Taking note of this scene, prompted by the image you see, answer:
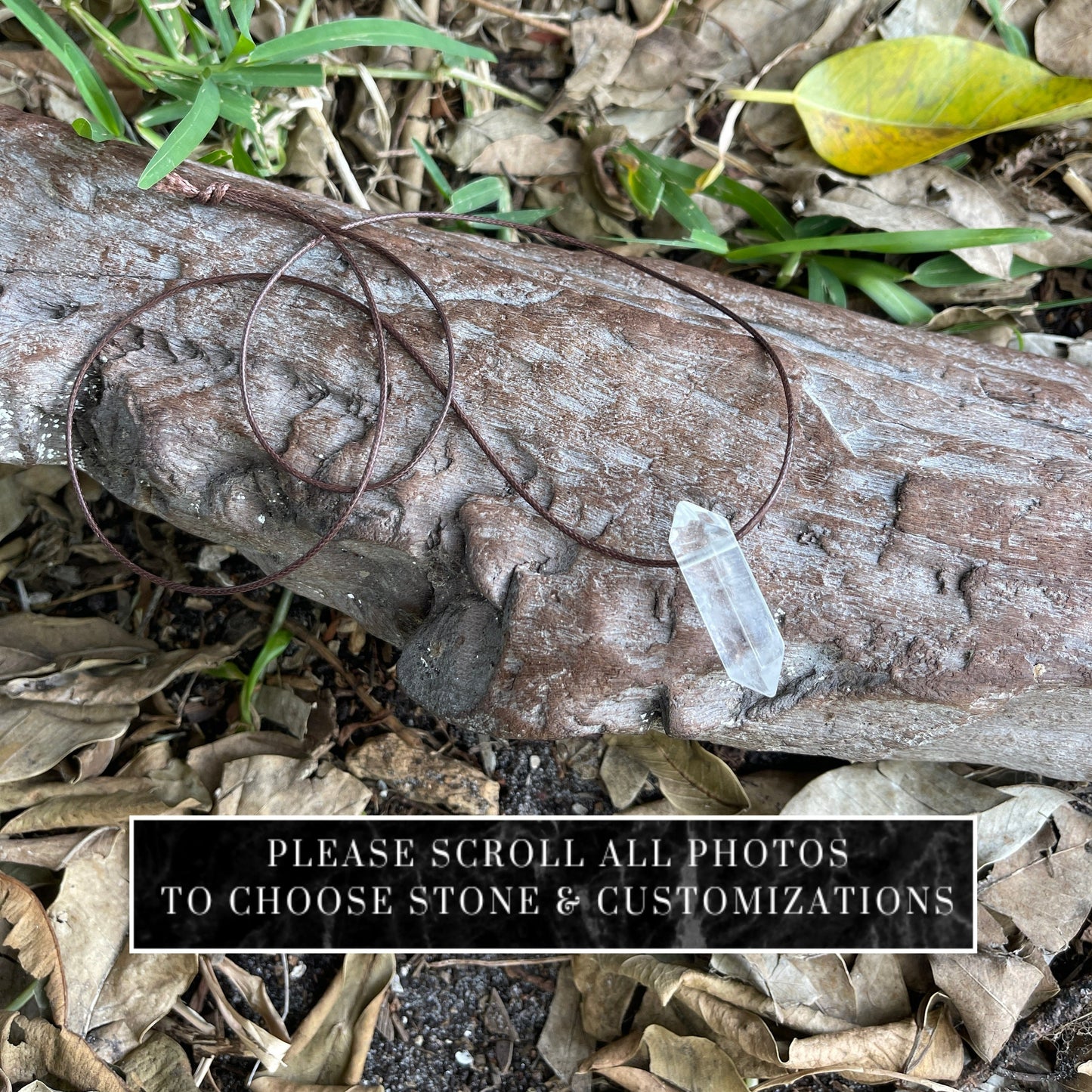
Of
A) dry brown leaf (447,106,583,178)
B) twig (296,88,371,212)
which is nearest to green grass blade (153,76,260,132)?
twig (296,88,371,212)

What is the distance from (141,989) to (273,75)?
174 centimetres

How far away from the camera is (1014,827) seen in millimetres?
1797

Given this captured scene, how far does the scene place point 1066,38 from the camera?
6.33 feet

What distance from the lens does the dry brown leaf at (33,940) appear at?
5.47ft

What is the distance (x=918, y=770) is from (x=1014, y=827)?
208 mm

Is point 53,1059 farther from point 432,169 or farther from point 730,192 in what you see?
point 730,192

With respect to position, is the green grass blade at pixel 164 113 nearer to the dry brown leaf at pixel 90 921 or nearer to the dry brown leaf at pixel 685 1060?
the dry brown leaf at pixel 90 921

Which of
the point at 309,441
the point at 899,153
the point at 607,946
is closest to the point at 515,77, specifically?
the point at 899,153

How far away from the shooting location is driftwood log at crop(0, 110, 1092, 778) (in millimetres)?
1346

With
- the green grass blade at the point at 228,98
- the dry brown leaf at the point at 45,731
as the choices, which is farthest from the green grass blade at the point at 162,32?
the dry brown leaf at the point at 45,731

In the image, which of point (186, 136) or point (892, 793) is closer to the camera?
point (186, 136)

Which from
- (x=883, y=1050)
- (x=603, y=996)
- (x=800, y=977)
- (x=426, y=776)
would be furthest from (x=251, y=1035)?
(x=883, y=1050)

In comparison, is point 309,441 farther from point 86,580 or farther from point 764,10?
point 764,10

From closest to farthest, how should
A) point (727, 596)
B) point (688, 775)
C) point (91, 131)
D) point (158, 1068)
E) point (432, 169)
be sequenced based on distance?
point (727, 596)
point (91, 131)
point (158, 1068)
point (688, 775)
point (432, 169)
